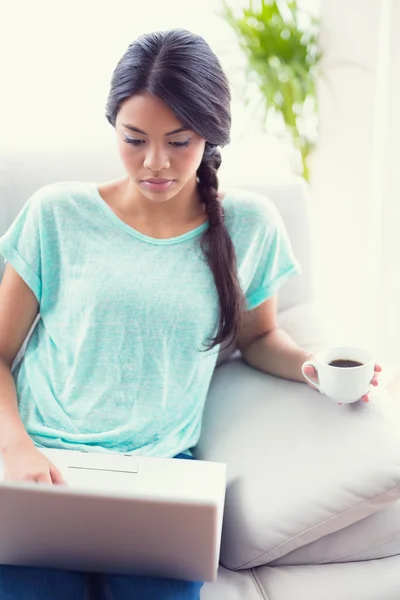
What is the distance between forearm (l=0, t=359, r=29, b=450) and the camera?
1.18 m

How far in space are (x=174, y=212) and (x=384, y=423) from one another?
0.54 metres

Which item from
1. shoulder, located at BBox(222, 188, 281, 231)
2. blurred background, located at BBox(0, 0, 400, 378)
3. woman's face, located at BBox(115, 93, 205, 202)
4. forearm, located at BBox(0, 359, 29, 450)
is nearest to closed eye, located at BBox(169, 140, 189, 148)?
woman's face, located at BBox(115, 93, 205, 202)

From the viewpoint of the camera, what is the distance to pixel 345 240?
2520mm

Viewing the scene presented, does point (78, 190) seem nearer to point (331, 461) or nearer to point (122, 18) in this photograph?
point (331, 461)

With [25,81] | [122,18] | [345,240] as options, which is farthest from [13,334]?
[345,240]

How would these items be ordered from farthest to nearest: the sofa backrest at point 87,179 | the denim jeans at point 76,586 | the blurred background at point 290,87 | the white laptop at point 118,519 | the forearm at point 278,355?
the blurred background at point 290,87 < the sofa backrest at point 87,179 < the forearm at point 278,355 < the denim jeans at point 76,586 < the white laptop at point 118,519

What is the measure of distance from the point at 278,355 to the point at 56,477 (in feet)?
1.77

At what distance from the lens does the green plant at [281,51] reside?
223 centimetres

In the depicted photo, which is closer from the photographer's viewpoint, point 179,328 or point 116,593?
point 116,593

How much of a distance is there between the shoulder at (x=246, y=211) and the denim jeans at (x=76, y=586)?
0.66m

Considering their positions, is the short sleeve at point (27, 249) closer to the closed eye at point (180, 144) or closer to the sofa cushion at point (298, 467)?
the closed eye at point (180, 144)

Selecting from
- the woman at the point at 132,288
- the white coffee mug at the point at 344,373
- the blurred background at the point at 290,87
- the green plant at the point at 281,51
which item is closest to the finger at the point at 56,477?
the woman at the point at 132,288

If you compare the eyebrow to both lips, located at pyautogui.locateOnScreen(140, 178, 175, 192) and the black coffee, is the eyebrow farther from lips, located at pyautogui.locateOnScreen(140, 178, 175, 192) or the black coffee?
the black coffee

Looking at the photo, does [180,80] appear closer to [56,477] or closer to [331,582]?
[56,477]
